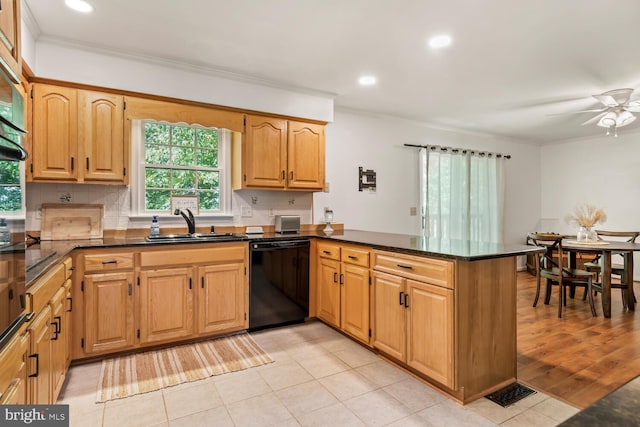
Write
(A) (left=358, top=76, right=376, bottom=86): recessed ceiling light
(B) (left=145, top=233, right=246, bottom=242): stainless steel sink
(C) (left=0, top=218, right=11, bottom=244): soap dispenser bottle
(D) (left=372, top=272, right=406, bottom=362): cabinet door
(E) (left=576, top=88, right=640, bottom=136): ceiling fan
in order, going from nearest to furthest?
(C) (left=0, top=218, right=11, bottom=244): soap dispenser bottle, (D) (left=372, top=272, right=406, bottom=362): cabinet door, (B) (left=145, top=233, right=246, bottom=242): stainless steel sink, (A) (left=358, top=76, right=376, bottom=86): recessed ceiling light, (E) (left=576, top=88, right=640, bottom=136): ceiling fan

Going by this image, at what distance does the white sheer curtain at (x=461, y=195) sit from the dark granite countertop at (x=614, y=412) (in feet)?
15.3

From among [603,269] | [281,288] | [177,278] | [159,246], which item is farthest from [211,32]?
[603,269]

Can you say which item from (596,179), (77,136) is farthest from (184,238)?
(596,179)

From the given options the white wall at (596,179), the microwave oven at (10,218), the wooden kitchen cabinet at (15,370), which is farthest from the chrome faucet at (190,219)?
the white wall at (596,179)

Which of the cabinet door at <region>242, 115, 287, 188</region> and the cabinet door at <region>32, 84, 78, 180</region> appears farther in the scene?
the cabinet door at <region>242, 115, 287, 188</region>

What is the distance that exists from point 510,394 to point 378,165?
318 centimetres

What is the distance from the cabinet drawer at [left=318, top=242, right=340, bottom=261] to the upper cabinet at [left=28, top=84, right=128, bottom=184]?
1.86 m

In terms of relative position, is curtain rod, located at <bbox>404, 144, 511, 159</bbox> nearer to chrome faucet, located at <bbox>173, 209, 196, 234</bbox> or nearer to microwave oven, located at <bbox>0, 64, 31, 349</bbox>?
chrome faucet, located at <bbox>173, 209, 196, 234</bbox>

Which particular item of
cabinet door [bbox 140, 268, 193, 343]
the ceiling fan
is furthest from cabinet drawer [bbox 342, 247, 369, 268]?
the ceiling fan

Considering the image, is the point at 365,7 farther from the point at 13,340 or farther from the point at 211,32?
the point at 13,340

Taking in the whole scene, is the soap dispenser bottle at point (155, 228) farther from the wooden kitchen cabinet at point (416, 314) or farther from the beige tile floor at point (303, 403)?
the wooden kitchen cabinet at point (416, 314)

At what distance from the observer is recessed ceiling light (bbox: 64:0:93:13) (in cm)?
229

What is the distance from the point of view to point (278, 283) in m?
3.35

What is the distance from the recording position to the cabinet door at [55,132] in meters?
2.71
